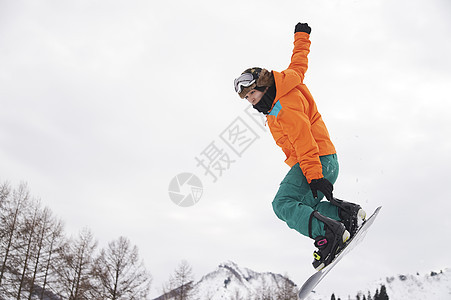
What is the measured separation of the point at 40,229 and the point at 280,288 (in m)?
21.3

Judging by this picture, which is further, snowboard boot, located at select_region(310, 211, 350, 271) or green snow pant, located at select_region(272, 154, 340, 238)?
green snow pant, located at select_region(272, 154, 340, 238)

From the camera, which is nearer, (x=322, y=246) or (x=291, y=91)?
(x=322, y=246)

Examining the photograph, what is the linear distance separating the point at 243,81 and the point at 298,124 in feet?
2.75

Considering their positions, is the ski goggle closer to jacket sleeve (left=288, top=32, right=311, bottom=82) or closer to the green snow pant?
jacket sleeve (left=288, top=32, right=311, bottom=82)

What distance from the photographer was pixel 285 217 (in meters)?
3.61

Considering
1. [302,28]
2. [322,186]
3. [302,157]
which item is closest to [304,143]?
[302,157]

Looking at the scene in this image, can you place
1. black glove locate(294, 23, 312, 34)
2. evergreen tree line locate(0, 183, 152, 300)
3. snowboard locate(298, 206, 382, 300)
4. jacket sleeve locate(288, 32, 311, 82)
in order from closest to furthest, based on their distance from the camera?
snowboard locate(298, 206, 382, 300), jacket sleeve locate(288, 32, 311, 82), black glove locate(294, 23, 312, 34), evergreen tree line locate(0, 183, 152, 300)

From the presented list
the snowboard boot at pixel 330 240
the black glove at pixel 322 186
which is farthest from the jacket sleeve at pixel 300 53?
the snowboard boot at pixel 330 240

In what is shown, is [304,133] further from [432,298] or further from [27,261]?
[432,298]

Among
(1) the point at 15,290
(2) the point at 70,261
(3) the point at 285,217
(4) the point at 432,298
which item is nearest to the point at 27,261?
(1) the point at 15,290

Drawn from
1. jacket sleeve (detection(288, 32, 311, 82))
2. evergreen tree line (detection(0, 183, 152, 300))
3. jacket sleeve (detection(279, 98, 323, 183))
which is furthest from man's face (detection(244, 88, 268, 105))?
evergreen tree line (detection(0, 183, 152, 300))

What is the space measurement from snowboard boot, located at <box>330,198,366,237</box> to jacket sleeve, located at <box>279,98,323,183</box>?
59cm

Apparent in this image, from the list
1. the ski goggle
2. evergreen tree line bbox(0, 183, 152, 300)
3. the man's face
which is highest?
evergreen tree line bbox(0, 183, 152, 300)

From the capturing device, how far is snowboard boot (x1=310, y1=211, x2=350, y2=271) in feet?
10.9
